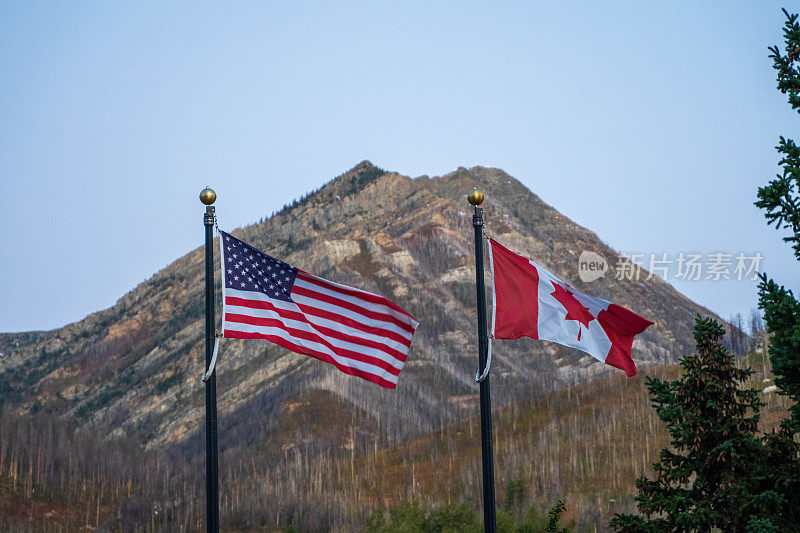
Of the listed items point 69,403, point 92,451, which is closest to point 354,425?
point 92,451

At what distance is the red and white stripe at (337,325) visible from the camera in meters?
13.6

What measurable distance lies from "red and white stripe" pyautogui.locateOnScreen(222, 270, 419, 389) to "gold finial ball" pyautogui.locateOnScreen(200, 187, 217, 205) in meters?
1.45

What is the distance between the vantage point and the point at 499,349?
99250 millimetres

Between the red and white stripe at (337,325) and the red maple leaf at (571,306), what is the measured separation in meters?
2.44

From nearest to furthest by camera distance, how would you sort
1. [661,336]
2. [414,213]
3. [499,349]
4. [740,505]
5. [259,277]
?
1. [740,505]
2. [259,277]
3. [499,349]
4. [661,336]
5. [414,213]

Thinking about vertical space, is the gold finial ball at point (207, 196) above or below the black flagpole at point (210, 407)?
above

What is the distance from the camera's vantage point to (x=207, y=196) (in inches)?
512

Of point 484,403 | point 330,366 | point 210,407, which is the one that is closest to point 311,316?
point 210,407

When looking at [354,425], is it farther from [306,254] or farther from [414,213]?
[414,213]

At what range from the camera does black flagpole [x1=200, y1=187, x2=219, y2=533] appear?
477 inches

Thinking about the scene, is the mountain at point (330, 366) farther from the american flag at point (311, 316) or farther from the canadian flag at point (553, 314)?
the canadian flag at point (553, 314)

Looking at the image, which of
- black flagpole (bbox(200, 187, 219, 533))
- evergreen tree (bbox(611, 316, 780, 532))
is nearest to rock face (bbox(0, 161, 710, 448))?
black flagpole (bbox(200, 187, 219, 533))

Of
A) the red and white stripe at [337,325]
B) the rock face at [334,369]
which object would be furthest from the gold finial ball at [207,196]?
the rock face at [334,369]

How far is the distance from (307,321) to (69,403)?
367 ft
